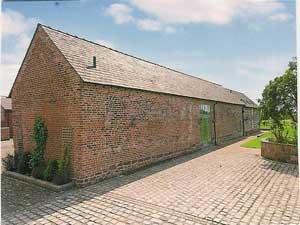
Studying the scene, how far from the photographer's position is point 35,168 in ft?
31.0

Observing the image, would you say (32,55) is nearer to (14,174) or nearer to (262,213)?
(14,174)

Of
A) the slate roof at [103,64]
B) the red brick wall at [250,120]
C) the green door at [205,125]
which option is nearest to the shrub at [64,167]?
the slate roof at [103,64]

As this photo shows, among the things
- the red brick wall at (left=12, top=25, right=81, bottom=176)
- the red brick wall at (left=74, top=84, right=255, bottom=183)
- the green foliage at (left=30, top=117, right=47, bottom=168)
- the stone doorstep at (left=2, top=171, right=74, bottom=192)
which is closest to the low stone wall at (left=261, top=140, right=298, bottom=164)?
the red brick wall at (left=74, top=84, right=255, bottom=183)

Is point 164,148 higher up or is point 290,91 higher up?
point 290,91

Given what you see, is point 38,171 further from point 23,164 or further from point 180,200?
point 180,200

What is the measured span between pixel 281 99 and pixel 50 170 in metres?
10.6

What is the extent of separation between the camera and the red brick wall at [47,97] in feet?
28.9

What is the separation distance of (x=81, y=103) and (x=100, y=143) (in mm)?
1630

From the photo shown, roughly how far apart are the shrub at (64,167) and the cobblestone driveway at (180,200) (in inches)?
30.1

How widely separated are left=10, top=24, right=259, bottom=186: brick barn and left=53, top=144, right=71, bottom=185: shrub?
0.25 m

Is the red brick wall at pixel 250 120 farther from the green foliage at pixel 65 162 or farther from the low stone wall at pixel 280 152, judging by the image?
the green foliage at pixel 65 162

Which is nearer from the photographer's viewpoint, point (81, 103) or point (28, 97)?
point (81, 103)

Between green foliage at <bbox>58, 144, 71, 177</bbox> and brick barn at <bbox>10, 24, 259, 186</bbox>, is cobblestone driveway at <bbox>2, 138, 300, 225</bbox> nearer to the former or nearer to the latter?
green foliage at <bbox>58, 144, 71, 177</bbox>

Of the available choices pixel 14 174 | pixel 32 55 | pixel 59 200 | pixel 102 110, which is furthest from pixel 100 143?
pixel 32 55
